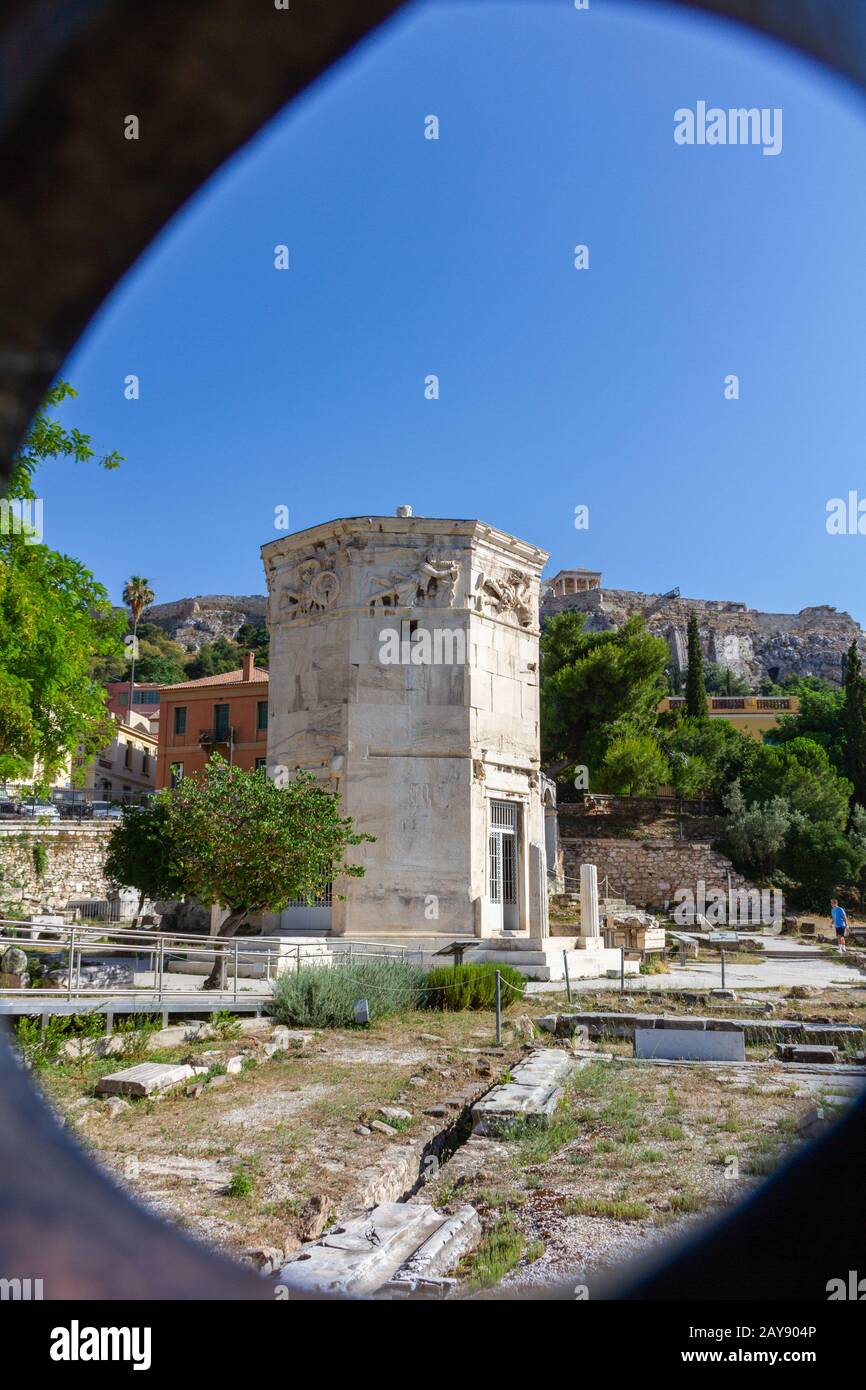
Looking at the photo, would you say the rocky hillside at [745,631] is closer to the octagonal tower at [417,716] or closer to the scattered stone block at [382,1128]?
the octagonal tower at [417,716]

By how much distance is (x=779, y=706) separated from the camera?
77.8 metres

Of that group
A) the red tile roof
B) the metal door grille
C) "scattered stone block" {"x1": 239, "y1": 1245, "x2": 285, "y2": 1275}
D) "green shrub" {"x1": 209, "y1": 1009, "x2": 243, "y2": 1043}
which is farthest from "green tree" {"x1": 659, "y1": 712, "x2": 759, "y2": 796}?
"scattered stone block" {"x1": 239, "y1": 1245, "x2": 285, "y2": 1275}

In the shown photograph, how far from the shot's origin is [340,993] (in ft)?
47.3

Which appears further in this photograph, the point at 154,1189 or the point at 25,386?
the point at 154,1189

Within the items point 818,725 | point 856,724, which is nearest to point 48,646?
point 856,724

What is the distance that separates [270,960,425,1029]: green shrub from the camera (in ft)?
46.3

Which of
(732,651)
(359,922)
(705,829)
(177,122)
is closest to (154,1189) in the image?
(177,122)

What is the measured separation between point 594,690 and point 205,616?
98620 mm

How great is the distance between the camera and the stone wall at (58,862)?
107 ft

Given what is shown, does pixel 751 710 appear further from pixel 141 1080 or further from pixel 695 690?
pixel 141 1080

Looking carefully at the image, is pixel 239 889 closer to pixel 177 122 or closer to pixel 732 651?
pixel 177 122

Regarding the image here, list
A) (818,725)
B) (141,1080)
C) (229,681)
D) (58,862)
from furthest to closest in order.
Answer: (818,725) < (229,681) < (58,862) < (141,1080)

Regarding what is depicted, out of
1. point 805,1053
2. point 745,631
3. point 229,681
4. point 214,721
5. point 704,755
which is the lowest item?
point 805,1053
